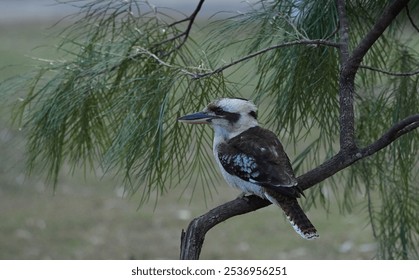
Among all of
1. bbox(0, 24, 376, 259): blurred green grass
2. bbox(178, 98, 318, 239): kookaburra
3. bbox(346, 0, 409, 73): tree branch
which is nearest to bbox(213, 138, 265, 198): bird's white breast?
bbox(178, 98, 318, 239): kookaburra

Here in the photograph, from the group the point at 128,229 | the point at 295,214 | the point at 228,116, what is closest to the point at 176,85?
the point at 228,116

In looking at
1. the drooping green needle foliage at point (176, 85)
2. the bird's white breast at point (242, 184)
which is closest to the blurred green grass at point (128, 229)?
the drooping green needle foliage at point (176, 85)

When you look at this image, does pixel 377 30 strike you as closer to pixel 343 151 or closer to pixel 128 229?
pixel 343 151

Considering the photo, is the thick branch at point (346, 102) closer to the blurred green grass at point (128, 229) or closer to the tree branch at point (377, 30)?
the tree branch at point (377, 30)

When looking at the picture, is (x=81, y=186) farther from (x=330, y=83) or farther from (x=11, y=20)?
(x=11, y=20)

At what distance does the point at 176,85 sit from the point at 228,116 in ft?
0.59

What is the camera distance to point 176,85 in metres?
1.06

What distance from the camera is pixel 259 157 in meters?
0.89

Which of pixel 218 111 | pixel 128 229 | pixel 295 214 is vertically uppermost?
pixel 128 229

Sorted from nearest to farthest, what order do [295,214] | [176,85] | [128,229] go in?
[295,214], [176,85], [128,229]

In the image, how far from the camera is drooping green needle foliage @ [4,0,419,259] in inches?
38.7

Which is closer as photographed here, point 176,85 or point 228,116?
point 228,116

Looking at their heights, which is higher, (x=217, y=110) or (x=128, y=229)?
(x=128, y=229)

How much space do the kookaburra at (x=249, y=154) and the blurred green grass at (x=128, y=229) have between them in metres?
0.82
